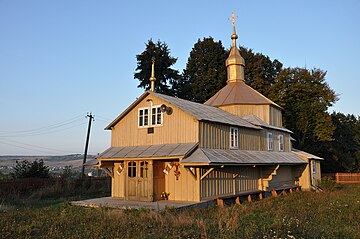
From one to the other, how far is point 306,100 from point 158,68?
16.8m

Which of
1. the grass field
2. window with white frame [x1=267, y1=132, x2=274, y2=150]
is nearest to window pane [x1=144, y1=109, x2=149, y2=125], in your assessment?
the grass field

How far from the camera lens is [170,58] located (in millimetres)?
37844

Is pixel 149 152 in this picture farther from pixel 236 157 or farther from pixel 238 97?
pixel 238 97

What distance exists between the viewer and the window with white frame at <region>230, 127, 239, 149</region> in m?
18.5

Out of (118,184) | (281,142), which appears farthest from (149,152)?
(281,142)

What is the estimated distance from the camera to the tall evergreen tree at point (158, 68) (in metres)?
36.9

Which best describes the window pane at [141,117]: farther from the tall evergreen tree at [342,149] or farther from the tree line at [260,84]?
the tall evergreen tree at [342,149]

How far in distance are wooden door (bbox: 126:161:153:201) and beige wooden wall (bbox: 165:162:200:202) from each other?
104 cm

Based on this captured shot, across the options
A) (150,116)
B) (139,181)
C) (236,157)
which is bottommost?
(139,181)

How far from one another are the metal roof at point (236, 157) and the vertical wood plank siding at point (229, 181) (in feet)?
2.92

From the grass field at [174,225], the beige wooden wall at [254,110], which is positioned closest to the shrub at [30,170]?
the grass field at [174,225]

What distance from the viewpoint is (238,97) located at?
79.2ft

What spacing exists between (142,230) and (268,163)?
35.9ft

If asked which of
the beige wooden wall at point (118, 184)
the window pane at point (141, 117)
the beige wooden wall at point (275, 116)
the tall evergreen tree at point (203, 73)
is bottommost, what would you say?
the beige wooden wall at point (118, 184)
